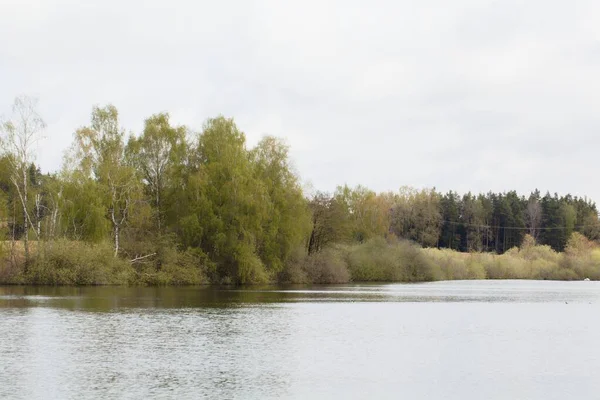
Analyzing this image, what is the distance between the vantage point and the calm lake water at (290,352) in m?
21.1

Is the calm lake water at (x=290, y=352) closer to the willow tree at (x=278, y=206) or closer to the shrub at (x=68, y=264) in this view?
the shrub at (x=68, y=264)

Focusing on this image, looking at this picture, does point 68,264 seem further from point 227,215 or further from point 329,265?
point 329,265

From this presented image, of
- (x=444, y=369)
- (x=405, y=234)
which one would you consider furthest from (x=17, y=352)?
(x=405, y=234)

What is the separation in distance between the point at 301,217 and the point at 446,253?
4299cm

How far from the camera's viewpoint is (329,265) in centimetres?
9150

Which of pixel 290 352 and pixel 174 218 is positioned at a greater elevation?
pixel 174 218

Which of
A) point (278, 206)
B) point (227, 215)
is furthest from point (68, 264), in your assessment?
point (278, 206)

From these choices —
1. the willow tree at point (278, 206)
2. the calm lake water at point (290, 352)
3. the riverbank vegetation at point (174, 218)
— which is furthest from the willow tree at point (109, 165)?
the calm lake water at point (290, 352)

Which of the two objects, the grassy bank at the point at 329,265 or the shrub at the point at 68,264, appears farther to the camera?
the grassy bank at the point at 329,265

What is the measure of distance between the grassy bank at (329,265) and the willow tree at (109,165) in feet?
13.1

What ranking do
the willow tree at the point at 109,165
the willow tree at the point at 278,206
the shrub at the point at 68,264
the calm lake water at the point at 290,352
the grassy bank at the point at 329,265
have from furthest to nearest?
the willow tree at the point at 278,206 < the willow tree at the point at 109,165 < the grassy bank at the point at 329,265 < the shrub at the point at 68,264 < the calm lake water at the point at 290,352

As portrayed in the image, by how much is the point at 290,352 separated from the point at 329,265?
63654mm

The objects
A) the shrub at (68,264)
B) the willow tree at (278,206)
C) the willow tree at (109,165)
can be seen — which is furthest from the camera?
the willow tree at (278,206)

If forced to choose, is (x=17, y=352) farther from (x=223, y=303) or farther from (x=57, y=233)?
(x=57, y=233)
